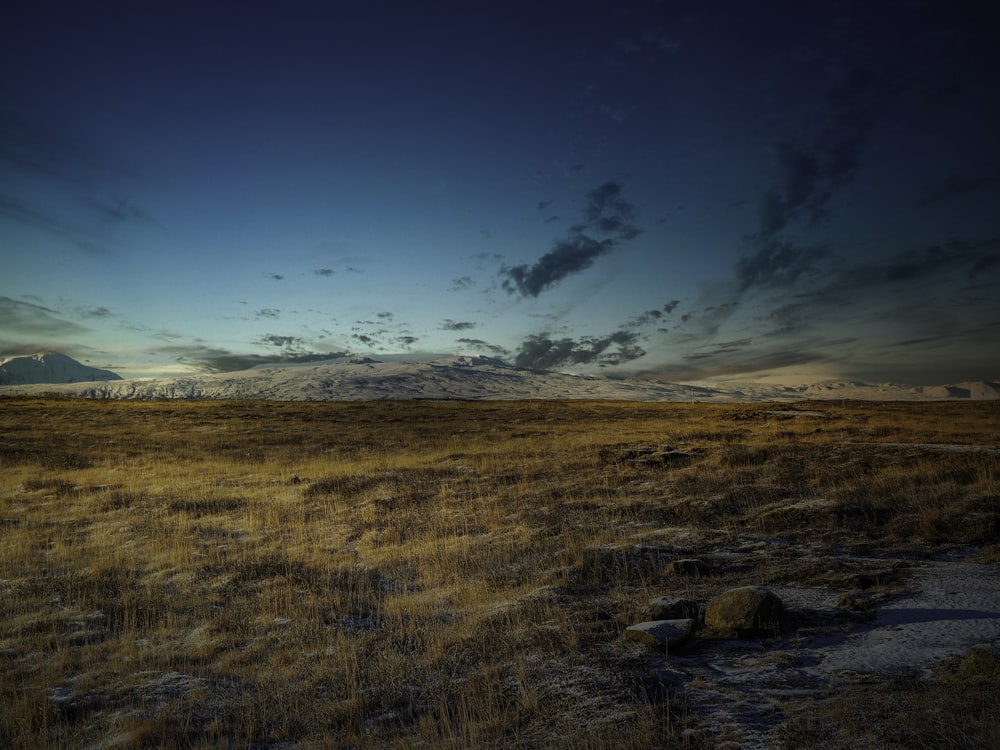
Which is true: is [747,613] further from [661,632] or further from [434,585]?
[434,585]

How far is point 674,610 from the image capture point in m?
6.88

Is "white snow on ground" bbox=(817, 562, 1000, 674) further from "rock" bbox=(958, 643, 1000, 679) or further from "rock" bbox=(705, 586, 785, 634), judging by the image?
"rock" bbox=(705, 586, 785, 634)

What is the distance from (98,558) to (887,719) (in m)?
14.4

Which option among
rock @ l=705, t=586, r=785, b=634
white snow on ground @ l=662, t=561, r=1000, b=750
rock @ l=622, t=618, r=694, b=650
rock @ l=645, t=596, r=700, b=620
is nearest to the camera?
white snow on ground @ l=662, t=561, r=1000, b=750

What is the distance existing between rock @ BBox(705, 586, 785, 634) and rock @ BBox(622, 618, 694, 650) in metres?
0.34

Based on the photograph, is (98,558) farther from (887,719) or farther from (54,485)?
(887,719)

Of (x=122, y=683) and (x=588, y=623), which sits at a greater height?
(x=588, y=623)

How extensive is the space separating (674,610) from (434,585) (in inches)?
175

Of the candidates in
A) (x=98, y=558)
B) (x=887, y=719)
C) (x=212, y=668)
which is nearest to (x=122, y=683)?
(x=212, y=668)

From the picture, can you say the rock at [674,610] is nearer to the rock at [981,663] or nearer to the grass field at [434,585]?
the grass field at [434,585]

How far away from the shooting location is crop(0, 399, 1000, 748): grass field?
4.93 metres

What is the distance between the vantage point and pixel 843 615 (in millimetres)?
6379

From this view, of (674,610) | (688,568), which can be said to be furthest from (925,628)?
(688,568)

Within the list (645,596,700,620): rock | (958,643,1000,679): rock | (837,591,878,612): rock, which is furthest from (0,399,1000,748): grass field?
(837,591,878,612): rock
